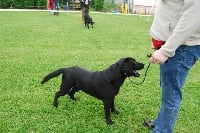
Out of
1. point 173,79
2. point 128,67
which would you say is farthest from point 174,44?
point 128,67

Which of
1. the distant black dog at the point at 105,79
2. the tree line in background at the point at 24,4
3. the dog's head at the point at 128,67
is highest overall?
the tree line in background at the point at 24,4

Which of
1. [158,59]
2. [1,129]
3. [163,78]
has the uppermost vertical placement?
[158,59]

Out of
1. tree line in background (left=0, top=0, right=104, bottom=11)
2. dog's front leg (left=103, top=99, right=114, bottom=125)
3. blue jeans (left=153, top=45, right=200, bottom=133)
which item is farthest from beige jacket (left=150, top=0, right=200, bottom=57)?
tree line in background (left=0, top=0, right=104, bottom=11)

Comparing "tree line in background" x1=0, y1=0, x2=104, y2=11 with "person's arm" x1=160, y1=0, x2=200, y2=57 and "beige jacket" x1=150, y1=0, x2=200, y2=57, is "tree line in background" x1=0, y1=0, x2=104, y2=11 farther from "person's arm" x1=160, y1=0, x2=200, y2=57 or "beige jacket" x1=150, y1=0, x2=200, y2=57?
"person's arm" x1=160, y1=0, x2=200, y2=57

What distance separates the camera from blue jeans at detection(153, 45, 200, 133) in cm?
300

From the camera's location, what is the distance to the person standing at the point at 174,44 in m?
2.71

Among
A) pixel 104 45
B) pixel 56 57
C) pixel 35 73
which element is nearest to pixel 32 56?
pixel 56 57

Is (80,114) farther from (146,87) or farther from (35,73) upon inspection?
(35,73)

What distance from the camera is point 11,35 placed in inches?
501

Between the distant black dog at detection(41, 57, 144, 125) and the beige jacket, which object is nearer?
the beige jacket

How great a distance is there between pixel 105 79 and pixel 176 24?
176 centimetres

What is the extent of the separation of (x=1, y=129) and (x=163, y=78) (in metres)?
2.14

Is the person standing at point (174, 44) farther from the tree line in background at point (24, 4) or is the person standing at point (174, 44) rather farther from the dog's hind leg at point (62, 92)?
the tree line in background at point (24, 4)

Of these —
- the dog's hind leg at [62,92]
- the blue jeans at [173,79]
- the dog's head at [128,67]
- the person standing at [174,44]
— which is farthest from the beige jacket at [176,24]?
the dog's hind leg at [62,92]
